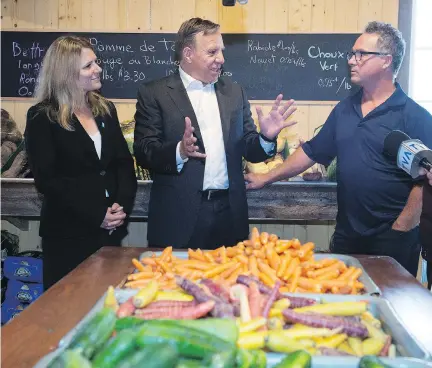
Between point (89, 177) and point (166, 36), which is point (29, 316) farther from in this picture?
point (166, 36)

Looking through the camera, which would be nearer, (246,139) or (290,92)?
(246,139)

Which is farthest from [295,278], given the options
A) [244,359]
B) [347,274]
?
[244,359]

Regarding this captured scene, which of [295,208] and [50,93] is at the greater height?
[50,93]

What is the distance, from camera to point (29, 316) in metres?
1.43

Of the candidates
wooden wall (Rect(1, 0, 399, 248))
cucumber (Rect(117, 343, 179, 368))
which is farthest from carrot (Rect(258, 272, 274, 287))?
wooden wall (Rect(1, 0, 399, 248))

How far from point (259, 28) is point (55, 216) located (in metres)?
2.29

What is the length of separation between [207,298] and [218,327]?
0.64ft

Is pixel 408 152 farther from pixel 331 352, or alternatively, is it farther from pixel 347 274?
pixel 331 352

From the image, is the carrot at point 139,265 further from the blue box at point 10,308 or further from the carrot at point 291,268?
the blue box at point 10,308

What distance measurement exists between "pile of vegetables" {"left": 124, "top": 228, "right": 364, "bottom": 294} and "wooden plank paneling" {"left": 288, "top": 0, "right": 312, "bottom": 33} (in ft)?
8.41

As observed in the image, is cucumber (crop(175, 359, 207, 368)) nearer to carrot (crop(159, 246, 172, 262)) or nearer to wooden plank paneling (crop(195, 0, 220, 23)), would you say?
carrot (crop(159, 246, 172, 262))

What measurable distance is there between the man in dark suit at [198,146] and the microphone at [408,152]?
56 cm

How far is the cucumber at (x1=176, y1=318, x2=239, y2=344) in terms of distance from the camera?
1.11 metres

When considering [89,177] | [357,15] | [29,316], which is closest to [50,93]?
[89,177]
